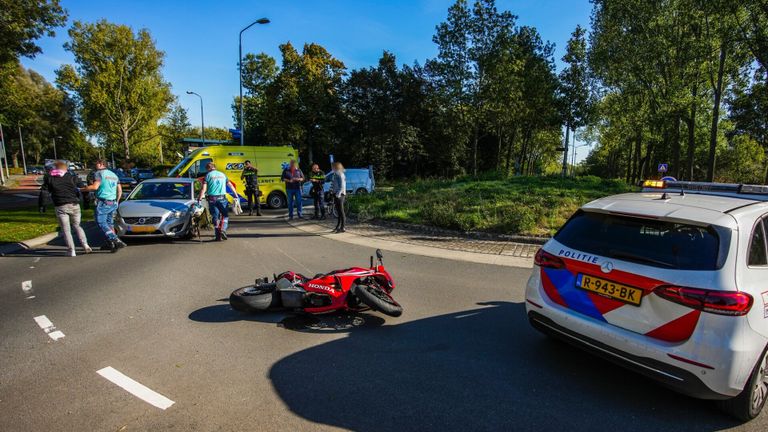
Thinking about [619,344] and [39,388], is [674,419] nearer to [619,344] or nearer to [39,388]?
[619,344]

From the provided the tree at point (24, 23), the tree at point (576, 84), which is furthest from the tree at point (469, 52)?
the tree at point (24, 23)

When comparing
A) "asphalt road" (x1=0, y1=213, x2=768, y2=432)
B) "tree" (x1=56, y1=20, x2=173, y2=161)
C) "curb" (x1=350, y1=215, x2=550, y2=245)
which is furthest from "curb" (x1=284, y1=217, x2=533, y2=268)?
"tree" (x1=56, y1=20, x2=173, y2=161)

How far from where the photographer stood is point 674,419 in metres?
Result: 2.75

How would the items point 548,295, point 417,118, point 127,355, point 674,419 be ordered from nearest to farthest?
point 674,419, point 548,295, point 127,355, point 417,118

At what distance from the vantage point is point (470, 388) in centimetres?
309

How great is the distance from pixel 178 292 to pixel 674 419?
5506 millimetres

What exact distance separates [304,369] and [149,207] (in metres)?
7.24

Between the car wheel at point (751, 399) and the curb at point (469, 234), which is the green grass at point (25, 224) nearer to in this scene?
the curb at point (469, 234)

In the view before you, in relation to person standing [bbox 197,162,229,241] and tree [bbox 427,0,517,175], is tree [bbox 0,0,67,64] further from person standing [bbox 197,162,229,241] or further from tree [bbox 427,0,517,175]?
tree [bbox 427,0,517,175]

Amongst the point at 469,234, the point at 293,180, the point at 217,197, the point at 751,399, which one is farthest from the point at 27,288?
the point at 469,234

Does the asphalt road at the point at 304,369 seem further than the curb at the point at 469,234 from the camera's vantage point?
No

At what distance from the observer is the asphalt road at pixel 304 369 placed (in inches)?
106

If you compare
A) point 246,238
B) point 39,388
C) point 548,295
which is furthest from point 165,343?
point 246,238

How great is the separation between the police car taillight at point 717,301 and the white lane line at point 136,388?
3.58m
